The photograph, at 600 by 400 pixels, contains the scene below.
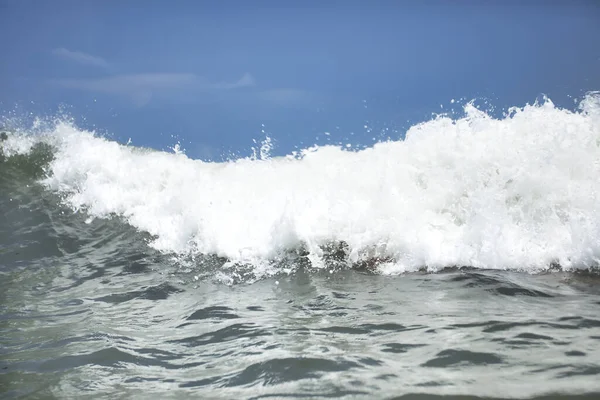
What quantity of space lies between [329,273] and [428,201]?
1585 millimetres

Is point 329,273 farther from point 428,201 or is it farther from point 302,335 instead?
point 302,335

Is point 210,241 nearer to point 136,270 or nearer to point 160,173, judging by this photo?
point 136,270

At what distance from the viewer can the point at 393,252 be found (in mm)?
5039

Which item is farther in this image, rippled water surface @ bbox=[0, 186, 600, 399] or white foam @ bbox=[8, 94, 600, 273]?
white foam @ bbox=[8, 94, 600, 273]

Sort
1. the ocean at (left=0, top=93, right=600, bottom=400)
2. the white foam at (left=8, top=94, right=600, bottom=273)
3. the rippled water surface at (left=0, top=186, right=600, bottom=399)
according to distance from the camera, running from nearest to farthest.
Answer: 1. the rippled water surface at (left=0, top=186, right=600, bottom=399)
2. the ocean at (left=0, top=93, right=600, bottom=400)
3. the white foam at (left=8, top=94, right=600, bottom=273)

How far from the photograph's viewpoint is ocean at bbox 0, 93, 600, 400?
2398 millimetres

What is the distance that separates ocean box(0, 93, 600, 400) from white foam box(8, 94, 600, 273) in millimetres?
24

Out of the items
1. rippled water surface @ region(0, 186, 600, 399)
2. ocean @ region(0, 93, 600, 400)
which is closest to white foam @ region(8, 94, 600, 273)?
ocean @ region(0, 93, 600, 400)

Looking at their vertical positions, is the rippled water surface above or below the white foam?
below

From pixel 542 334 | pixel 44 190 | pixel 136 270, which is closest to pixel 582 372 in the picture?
pixel 542 334

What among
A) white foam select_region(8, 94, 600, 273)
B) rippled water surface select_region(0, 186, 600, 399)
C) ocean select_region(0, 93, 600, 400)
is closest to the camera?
rippled water surface select_region(0, 186, 600, 399)

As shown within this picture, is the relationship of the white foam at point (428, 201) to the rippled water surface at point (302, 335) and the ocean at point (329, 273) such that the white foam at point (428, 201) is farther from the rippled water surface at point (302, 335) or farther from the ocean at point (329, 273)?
the rippled water surface at point (302, 335)

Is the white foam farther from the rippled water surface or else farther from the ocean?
the rippled water surface

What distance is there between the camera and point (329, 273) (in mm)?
4879
